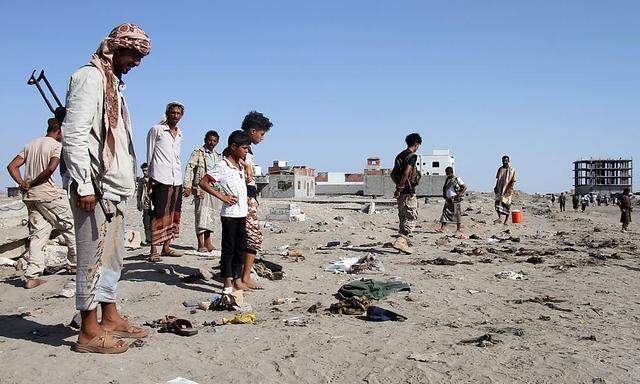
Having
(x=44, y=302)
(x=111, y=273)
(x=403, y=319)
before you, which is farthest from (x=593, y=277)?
(x=44, y=302)

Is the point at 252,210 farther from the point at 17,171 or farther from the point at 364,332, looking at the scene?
the point at 17,171

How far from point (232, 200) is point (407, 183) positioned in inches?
172

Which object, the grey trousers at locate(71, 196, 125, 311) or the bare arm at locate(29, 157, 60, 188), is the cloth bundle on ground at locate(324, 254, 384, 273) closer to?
the bare arm at locate(29, 157, 60, 188)

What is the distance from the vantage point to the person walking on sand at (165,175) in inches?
278

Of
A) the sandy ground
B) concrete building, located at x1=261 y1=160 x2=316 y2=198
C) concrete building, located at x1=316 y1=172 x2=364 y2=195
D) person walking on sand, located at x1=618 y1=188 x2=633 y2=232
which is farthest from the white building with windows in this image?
the sandy ground

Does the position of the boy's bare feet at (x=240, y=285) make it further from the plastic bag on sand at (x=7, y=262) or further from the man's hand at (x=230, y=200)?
the plastic bag on sand at (x=7, y=262)

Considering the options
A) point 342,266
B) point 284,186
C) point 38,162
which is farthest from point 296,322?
point 284,186

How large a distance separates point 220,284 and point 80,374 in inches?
123

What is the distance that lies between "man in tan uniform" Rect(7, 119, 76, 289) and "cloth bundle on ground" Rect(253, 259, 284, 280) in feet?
7.31

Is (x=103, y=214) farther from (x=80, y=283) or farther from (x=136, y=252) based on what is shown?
(x=136, y=252)

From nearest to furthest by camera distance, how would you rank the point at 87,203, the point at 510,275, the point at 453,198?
the point at 87,203, the point at 510,275, the point at 453,198

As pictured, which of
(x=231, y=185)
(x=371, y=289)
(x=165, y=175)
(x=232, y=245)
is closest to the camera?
(x=232, y=245)

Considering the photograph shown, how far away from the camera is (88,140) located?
12.1 feet

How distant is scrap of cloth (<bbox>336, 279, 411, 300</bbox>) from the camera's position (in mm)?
5789
